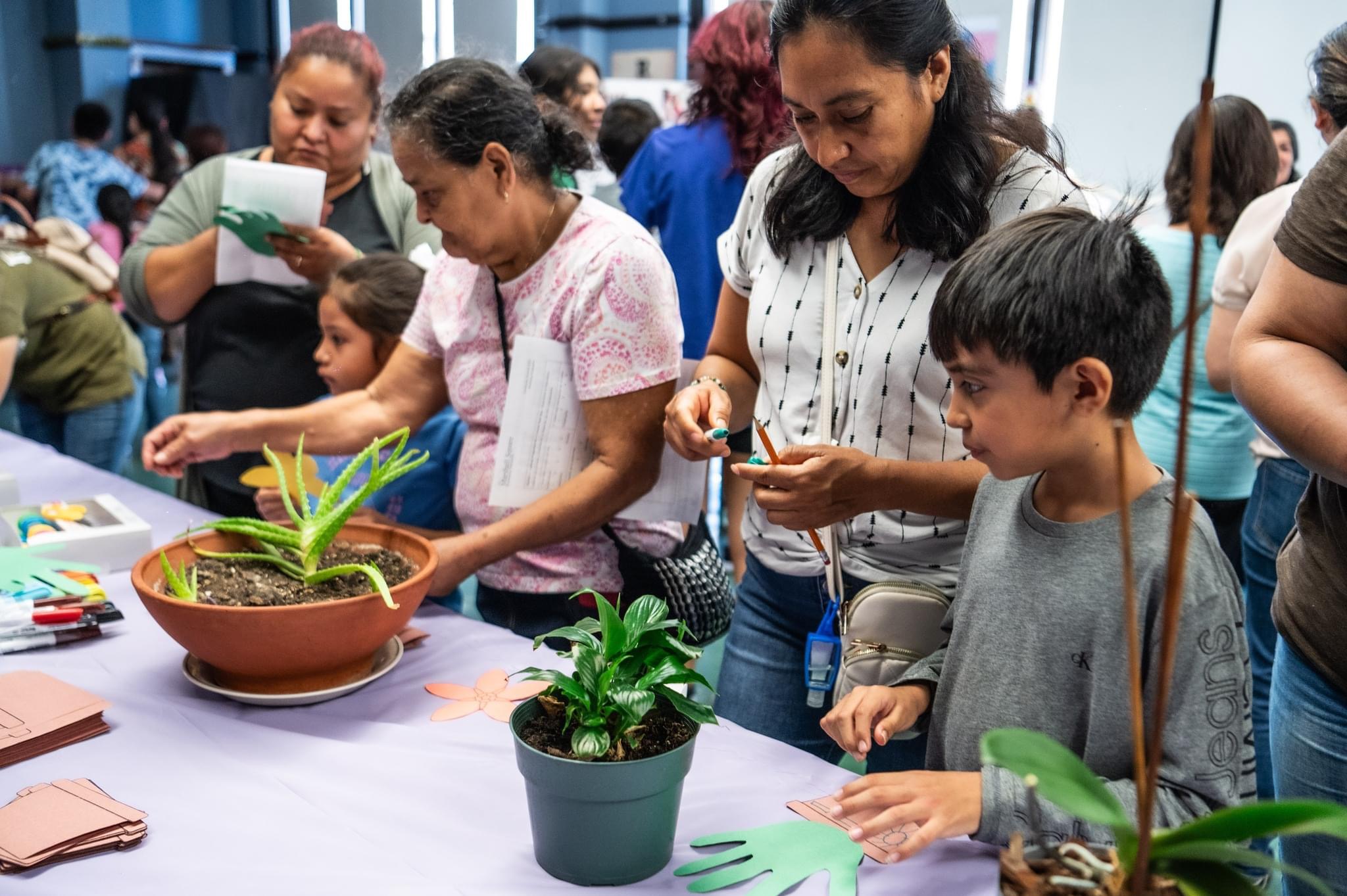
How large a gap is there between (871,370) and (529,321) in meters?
0.57

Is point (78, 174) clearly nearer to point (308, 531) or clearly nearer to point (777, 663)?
point (308, 531)

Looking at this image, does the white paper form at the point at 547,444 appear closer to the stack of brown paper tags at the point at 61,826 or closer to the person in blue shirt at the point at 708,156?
the stack of brown paper tags at the point at 61,826

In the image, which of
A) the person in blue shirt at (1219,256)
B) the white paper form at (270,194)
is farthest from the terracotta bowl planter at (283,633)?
the person in blue shirt at (1219,256)

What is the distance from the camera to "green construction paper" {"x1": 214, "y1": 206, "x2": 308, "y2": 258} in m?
2.11

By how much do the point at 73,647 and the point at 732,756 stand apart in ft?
2.92

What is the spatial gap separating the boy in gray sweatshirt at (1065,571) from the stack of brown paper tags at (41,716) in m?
0.81

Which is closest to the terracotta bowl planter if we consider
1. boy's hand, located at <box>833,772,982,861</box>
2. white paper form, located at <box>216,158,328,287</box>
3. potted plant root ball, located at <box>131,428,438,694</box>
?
potted plant root ball, located at <box>131,428,438,694</box>

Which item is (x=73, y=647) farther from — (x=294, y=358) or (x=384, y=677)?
(x=294, y=358)

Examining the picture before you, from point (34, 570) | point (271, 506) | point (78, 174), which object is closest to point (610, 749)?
point (34, 570)

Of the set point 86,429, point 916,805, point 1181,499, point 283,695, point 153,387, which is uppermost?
point 1181,499

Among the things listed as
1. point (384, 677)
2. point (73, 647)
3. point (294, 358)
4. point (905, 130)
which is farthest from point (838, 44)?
point (294, 358)

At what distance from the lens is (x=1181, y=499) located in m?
0.53

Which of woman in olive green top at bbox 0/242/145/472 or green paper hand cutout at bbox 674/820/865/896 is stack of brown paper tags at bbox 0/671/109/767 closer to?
green paper hand cutout at bbox 674/820/865/896

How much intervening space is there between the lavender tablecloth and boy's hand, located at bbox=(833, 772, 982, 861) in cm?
8
